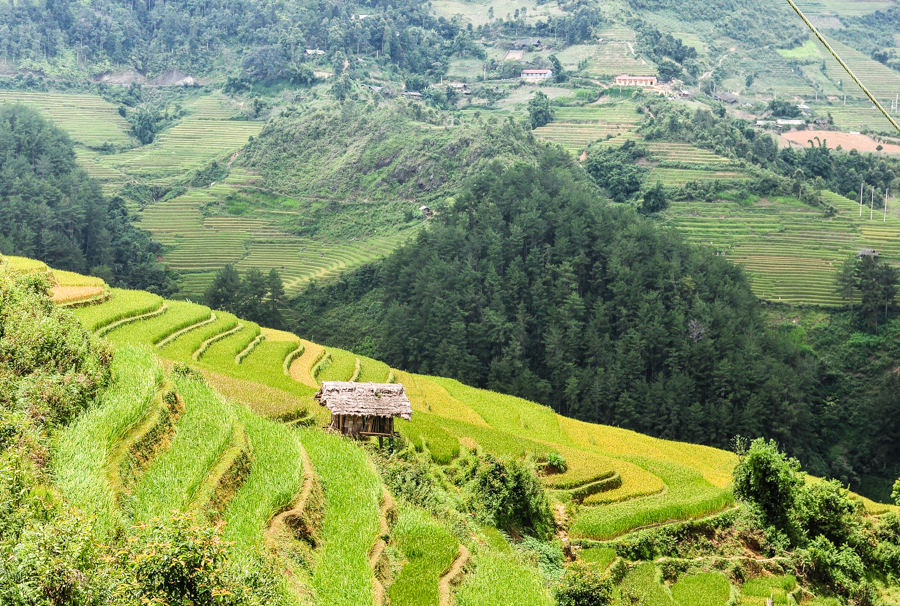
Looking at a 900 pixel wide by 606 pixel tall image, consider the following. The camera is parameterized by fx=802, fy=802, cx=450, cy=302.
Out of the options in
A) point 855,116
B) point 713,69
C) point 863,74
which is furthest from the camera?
point 713,69

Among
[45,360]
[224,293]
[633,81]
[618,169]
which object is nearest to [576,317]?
[224,293]

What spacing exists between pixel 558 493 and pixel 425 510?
16.4ft

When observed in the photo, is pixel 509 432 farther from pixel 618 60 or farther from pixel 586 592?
pixel 618 60

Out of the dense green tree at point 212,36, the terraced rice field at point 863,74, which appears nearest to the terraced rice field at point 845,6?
the terraced rice field at point 863,74

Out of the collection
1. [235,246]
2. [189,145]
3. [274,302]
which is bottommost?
[235,246]

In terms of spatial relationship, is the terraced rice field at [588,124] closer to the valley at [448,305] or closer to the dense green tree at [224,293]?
the valley at [448,305]

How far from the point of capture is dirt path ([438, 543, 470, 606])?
23.5 ft

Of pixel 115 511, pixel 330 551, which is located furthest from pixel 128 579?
pixel 330 551

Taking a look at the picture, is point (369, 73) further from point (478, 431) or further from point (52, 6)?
point (478, 431)

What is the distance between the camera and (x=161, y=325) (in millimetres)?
18156

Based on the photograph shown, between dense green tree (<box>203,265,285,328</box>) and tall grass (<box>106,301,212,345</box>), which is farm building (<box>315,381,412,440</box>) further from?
dense green tree (<box>203,265,285,328</box>)

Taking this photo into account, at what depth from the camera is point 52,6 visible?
71.4 m

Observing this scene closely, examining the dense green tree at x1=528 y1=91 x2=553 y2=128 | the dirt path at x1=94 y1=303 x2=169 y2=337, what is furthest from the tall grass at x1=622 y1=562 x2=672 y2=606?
the dense green tree at x1=528 y1=91 x2=553 y2=128

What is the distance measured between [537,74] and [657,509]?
63.4 m
